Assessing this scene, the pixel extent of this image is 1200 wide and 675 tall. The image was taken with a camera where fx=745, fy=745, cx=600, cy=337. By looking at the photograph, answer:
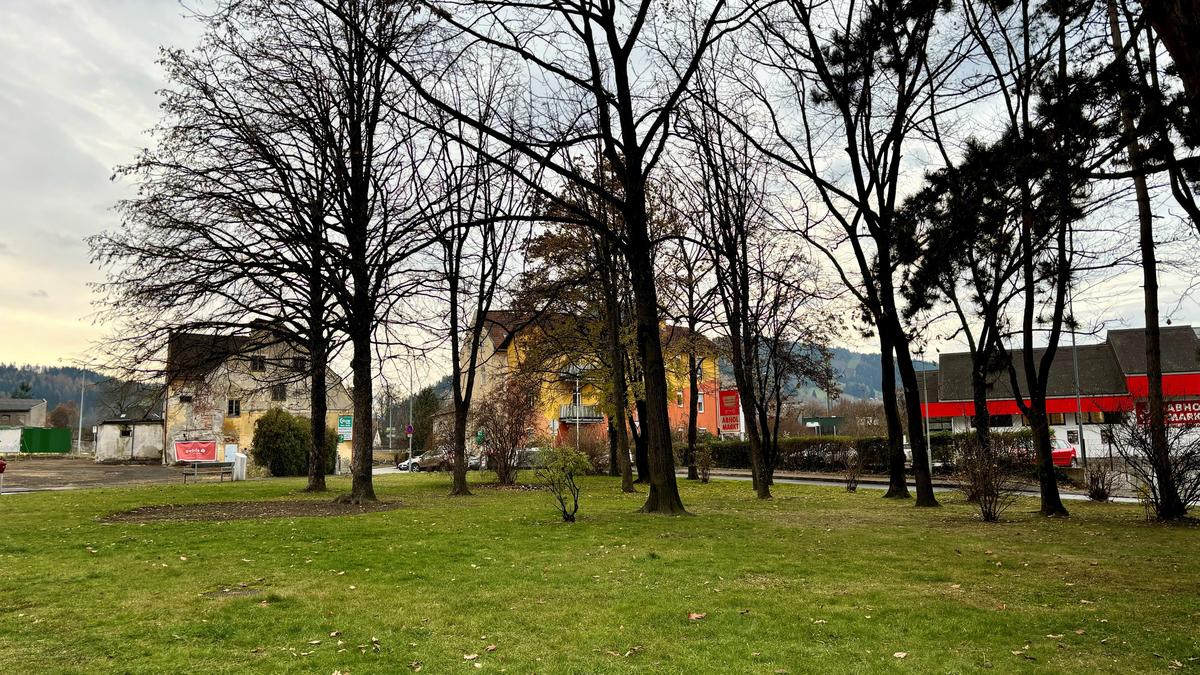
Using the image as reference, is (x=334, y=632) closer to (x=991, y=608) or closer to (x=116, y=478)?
(x=991, y=608)

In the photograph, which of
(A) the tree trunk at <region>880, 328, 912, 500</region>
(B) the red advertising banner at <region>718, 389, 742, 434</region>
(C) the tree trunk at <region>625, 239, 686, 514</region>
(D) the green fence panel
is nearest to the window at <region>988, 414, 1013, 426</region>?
(B) the red advertising banner at <region>718, 389, 742, 434</region>

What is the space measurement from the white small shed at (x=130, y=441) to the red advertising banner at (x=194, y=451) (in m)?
19.4

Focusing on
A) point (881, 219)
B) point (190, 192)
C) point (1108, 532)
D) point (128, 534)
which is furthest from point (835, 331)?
point (128, 534)

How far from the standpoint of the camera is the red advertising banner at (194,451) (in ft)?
115

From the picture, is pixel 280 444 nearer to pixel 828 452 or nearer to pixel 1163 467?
pixel 828 452

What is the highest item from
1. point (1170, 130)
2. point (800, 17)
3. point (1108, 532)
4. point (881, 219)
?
point (800, 17)

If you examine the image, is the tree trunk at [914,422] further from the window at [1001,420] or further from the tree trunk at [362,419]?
the window at [1001,420]

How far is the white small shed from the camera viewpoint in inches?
2048

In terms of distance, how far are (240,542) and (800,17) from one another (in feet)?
49.9

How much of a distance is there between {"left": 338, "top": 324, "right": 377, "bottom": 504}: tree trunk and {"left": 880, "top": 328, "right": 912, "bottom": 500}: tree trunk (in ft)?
40.4

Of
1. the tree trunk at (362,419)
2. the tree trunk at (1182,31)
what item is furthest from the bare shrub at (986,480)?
the tree trunk at (362,419)

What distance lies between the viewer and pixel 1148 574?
7.66 m

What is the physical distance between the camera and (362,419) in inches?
Result: 678

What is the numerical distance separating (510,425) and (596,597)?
20.1 metres
